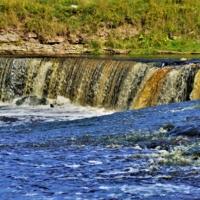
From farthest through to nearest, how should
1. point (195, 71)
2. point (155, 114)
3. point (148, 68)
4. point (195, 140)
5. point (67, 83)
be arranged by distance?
point (67, 83) → point (148, 68) → point (195, 71) → point (155, 114) → point (195, 140)

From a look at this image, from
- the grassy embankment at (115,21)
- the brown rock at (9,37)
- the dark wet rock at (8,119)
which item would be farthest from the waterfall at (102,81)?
the grassy embankment at (115,21)

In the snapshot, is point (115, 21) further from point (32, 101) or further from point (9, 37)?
point (32, 101)

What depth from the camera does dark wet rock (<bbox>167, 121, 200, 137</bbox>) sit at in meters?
8.79

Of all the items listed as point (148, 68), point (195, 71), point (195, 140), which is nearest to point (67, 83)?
point (148, 68)

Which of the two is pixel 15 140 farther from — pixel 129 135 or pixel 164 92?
pixel 164 92

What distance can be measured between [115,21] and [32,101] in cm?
953

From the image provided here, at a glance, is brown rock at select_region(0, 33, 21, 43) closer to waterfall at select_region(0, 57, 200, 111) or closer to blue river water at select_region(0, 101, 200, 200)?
waterfall at select_region(0, 57, 200, 111)

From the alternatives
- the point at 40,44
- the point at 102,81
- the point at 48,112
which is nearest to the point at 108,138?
the point at 48,112

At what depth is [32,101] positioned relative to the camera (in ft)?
63.4

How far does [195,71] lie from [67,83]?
4.94 metres

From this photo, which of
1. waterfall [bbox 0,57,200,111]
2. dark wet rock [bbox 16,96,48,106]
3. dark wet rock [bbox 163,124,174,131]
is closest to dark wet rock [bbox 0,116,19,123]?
dark wet rock [bbox 16,96,48,106]

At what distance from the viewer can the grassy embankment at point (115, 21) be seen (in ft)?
87.5

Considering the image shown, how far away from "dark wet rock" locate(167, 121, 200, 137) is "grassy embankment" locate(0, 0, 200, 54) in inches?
658

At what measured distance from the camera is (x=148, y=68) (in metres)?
17.8
